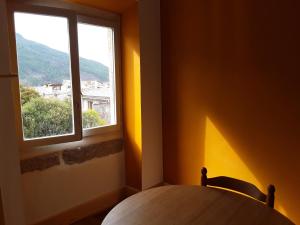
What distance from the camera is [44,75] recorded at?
2.34 meters

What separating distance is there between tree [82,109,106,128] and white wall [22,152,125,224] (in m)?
0.37

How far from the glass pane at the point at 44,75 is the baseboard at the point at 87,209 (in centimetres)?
80

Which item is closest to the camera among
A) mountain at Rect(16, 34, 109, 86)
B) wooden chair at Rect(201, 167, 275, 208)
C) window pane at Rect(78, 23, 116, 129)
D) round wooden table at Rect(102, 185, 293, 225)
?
round wooden table at Rect(102, 185, 293, 225)

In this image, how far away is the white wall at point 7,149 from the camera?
1759mm

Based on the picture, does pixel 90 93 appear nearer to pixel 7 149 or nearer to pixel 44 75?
pixel 44 75

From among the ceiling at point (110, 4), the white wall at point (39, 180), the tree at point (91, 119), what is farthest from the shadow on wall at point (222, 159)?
the ceiling at point (110, 4)

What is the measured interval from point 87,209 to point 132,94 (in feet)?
4.22

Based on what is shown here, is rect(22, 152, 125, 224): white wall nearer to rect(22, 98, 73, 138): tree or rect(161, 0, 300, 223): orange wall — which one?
rect(22, 98, 73, 138): tree

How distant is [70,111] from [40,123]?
0.29 metres

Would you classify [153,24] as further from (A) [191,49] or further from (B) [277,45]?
(B) [277,45]

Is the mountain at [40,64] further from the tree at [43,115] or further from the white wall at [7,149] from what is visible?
the white wall at [7,149]

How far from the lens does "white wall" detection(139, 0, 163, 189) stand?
2747 mm

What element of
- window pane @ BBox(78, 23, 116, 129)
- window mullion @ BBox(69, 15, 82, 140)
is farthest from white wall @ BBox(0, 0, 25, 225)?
window pane @ BBox(78, 23, 116, 129)

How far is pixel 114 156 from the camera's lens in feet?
9.73
